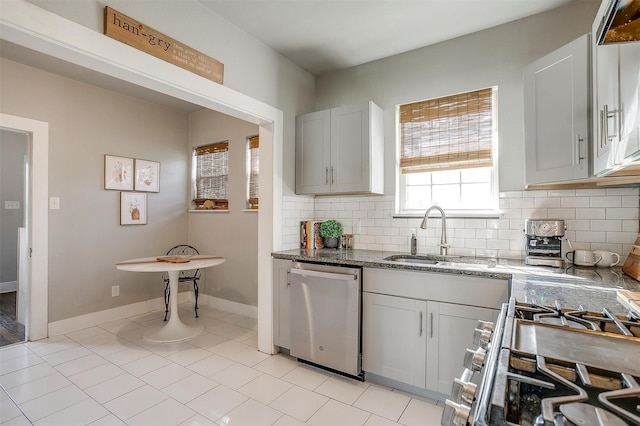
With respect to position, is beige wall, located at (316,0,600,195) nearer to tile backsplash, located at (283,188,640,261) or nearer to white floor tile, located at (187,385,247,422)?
tile backsplash, located at (283,188,640,261)

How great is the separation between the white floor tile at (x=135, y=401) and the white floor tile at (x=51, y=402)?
0.87 ft

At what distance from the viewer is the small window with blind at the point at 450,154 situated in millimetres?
2576

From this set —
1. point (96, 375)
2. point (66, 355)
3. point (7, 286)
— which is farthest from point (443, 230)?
point (7, 286)

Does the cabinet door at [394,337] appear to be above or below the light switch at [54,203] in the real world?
below

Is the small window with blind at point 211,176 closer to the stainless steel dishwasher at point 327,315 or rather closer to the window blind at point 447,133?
the stainless steel dishwasher at point 327,315

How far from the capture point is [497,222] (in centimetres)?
249

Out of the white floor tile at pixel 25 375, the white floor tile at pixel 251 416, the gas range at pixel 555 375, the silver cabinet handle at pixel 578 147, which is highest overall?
the silver cabinet handle at pixel 578 147

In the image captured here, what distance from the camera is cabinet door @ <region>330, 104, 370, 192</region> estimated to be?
2.77 m

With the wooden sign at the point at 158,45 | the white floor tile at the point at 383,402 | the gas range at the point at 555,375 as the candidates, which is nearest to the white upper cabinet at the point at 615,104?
→ the gas range at the point at 555,375

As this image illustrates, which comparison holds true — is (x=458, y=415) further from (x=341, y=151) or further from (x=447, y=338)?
(x=341, y=151)

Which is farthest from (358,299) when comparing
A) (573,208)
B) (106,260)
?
(106,260)

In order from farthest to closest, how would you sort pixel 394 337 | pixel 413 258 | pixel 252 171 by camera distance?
pixel 252 171
pixel 413 258
pixel 394 337

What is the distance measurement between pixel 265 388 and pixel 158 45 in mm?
2428

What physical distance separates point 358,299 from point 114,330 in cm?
282
